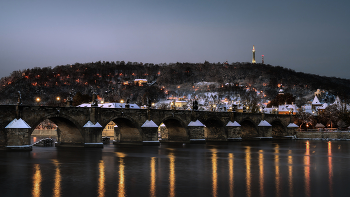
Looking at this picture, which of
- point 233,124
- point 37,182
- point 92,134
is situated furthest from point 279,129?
point 37,182

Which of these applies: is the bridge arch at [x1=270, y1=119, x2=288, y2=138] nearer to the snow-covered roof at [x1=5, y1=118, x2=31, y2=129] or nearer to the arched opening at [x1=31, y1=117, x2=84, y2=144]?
the arched opening at [x1=31, y1=117, x2=84, y2=144]

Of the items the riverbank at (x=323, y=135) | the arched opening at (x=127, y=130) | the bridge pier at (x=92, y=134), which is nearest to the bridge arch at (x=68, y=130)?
the bridge pier at (x=92, y=134)

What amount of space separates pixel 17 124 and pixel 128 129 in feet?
58.9

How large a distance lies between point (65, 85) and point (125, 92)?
29.4m

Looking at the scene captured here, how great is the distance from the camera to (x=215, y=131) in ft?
217

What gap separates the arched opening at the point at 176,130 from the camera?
5766 cm

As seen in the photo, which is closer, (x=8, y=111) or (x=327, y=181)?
(x=327, y=181)

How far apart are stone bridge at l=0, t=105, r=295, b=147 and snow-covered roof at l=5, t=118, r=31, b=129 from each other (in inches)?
5.6

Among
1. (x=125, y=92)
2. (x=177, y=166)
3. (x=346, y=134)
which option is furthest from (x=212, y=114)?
(x=125, y=92)

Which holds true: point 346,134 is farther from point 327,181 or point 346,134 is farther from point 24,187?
point 24,187

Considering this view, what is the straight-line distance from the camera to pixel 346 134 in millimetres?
72375

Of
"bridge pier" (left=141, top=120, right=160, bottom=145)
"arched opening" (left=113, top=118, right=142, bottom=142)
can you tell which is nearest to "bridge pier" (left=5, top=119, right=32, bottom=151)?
"arched opening" (left=113, top=118, right=142, bottom=142)

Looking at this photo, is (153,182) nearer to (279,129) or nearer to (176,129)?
(176,129)

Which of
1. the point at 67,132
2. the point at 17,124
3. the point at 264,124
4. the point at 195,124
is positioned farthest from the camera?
the point at 264,124
